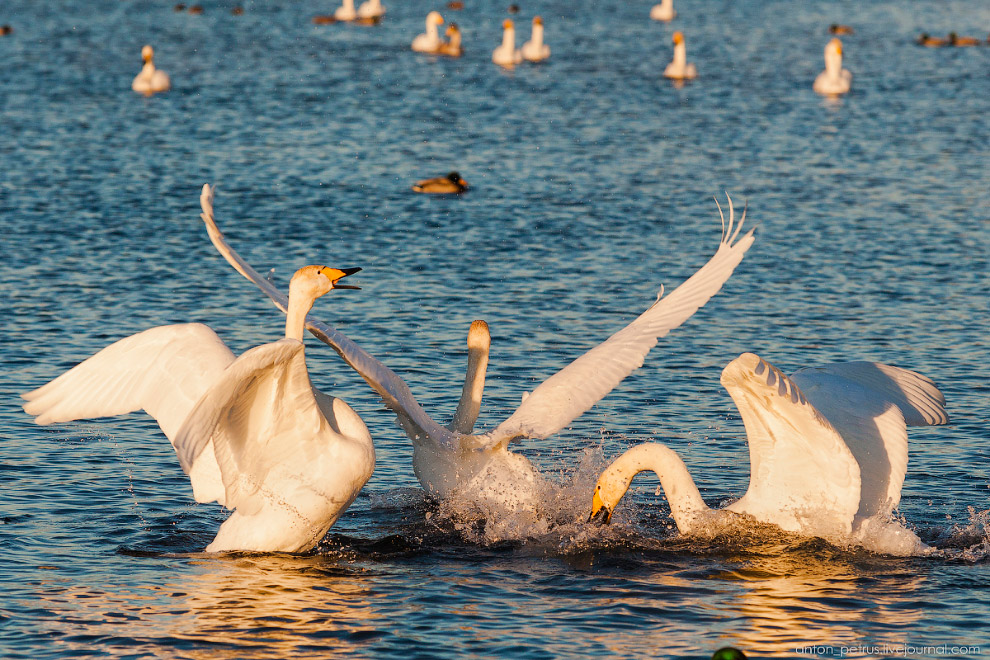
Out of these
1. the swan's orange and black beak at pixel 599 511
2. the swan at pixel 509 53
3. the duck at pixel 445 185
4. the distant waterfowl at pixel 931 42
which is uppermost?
the distant waterfowl at pixel 931 42

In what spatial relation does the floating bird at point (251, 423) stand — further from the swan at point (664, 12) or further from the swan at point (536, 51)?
the swan at point (664, 12)

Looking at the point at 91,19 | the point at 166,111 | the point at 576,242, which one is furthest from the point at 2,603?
the point at 91,19

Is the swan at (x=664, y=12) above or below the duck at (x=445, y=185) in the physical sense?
above

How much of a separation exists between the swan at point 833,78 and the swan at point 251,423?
24.2 metres

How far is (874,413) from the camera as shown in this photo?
1006 cm

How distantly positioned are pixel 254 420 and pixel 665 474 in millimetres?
2680

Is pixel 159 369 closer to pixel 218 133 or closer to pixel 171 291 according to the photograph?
pixel 171 291

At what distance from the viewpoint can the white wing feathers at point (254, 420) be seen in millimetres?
7992

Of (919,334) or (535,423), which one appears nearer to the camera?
(535,423)

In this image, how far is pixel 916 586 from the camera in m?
9.21

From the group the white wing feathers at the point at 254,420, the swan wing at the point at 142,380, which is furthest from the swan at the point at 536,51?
the white wing feathers at the point at 254,420

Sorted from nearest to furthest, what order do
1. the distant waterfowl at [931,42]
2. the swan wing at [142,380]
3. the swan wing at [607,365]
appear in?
1. the swan wing at [142,380]
2. the swan wing at [607,365]
3. the distant waterfowl at [931,42]

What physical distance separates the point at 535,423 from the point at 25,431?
4.62 meters

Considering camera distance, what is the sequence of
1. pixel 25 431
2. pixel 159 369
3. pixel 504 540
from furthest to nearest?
pixel 25 431, pixel 504 540, pixel 159 369
